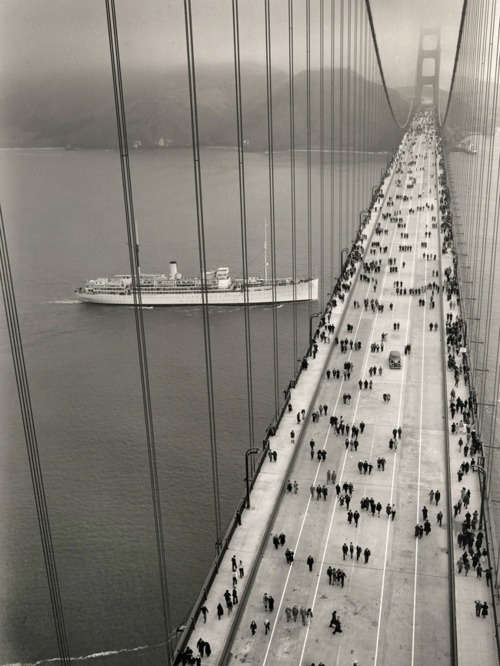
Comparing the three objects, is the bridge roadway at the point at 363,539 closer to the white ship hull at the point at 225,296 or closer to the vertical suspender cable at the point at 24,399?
the vertical suspender cable at the point at 24,399

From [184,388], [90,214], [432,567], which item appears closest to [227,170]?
[90,214]

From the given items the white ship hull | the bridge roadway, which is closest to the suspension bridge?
the bridge roadway

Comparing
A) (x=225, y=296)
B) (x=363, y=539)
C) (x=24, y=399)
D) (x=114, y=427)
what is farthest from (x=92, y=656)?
(x=225, y=296)

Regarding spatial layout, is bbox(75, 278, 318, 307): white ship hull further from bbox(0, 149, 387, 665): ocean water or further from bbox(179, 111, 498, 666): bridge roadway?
bbox(179, 111, 498, 666): bridge roadway

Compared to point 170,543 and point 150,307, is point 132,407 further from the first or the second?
point 150,307

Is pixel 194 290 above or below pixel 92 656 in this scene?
above

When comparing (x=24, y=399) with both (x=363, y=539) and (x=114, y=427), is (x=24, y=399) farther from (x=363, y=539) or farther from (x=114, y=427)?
(x=114, y=427)

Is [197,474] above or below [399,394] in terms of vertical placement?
below
